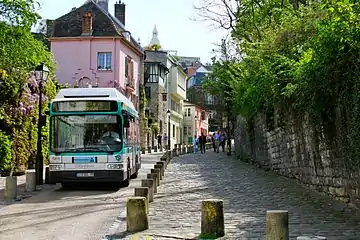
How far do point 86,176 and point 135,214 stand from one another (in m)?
7.75

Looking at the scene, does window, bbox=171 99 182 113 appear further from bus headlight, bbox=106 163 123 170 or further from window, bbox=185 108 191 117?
bus headlight, bbox=106 163 123 170

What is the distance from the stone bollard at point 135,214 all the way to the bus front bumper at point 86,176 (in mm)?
7549

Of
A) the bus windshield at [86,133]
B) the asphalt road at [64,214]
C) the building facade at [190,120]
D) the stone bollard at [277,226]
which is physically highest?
the building facade at [190,120]

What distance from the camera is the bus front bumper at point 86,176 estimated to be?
17.2 m

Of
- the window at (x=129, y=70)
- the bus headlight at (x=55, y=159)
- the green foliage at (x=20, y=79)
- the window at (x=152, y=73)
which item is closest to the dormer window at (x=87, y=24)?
the window at (x=129, y=70)

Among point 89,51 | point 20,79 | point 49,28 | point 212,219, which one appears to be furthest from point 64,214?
point 49,28

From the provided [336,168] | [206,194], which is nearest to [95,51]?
[206,194]

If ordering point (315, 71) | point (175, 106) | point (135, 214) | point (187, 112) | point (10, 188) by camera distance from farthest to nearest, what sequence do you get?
point (187, 112), point (175, 106), point (10, 188), point (315, 71), point (135, 214)

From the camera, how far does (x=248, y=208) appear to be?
1259 centimetres

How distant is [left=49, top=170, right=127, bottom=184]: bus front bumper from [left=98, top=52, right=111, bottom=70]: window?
33.6 meters

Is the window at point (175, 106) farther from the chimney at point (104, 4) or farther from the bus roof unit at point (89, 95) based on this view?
the bus roof unit at point (89, 95)

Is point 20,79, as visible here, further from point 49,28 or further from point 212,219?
point 49,28

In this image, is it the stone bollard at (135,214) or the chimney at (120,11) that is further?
the chimney at (120,11)

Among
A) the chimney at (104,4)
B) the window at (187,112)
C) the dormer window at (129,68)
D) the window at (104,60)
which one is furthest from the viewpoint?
the window at (187,112)
